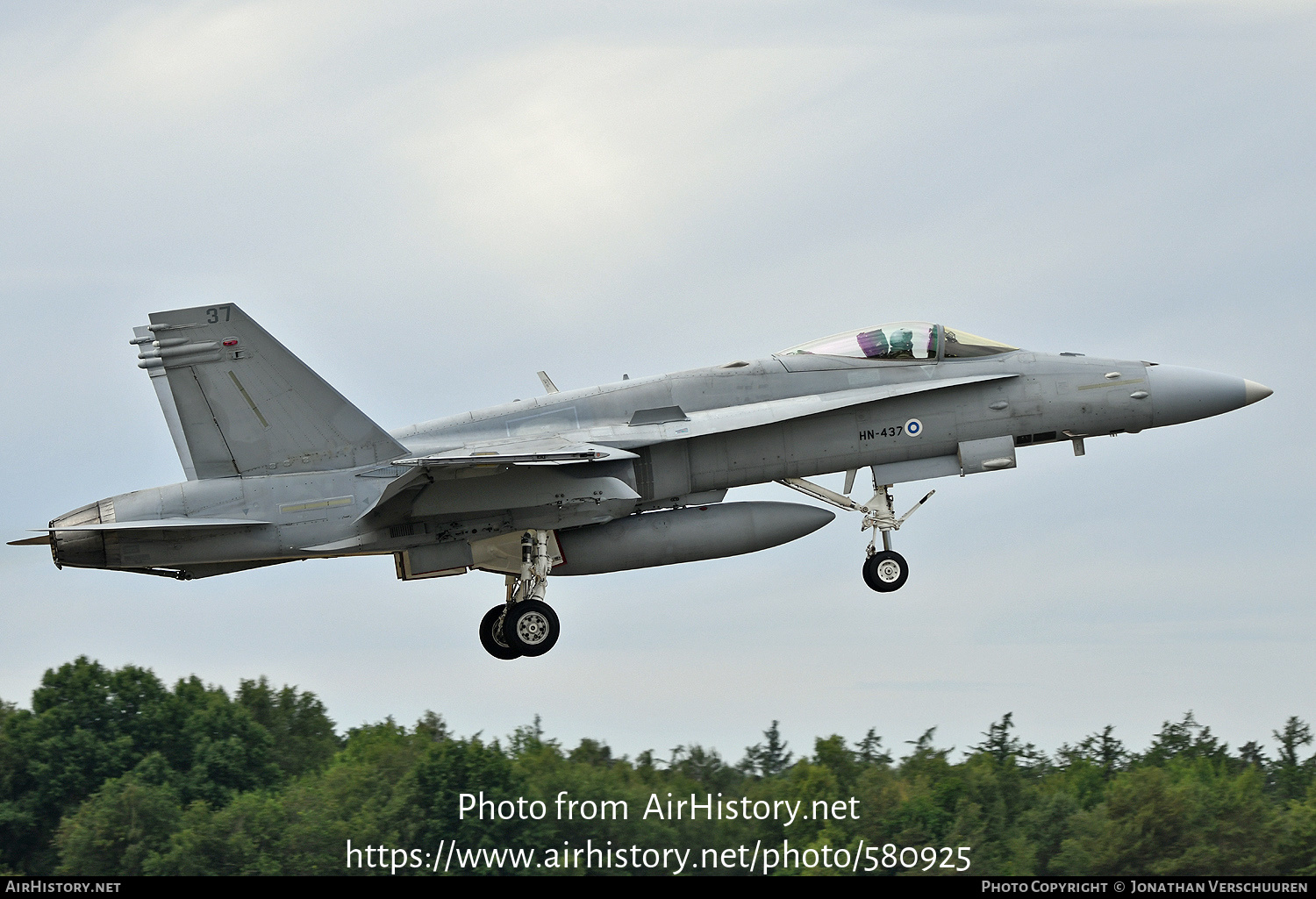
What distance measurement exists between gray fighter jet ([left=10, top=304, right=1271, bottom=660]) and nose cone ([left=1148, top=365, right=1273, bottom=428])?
0.03m

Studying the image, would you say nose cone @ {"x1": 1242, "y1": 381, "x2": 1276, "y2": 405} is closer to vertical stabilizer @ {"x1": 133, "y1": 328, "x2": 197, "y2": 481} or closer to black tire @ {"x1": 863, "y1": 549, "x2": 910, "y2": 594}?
black tire @ {"x1": 863, "y1": 549, "x2": 910, "y2": 594}

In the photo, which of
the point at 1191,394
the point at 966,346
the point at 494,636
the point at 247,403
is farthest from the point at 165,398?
the point at 1191,394

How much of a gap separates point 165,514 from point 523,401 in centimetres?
463

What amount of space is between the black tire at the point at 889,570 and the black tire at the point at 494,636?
479 centimetres

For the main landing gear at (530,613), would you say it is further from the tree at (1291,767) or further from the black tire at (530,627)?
the tree at (1291,767)

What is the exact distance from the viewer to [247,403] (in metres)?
18.4

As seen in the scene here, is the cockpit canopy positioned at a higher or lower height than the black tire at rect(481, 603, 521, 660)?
higher

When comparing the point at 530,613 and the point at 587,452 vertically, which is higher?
the point at 587,452

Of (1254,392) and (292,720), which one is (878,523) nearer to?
(1254,392)

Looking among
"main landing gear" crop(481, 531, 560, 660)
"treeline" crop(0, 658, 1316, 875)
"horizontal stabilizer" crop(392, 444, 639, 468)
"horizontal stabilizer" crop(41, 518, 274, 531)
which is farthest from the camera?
"treeline" crop(0, 658, 1316, 875)

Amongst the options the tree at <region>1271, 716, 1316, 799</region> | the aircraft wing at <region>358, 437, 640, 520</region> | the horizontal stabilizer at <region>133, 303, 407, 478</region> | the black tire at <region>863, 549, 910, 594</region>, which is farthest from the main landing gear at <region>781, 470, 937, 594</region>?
the tree at <region>1271, 716, 1316, 799</region>

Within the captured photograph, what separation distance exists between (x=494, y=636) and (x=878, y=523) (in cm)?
526

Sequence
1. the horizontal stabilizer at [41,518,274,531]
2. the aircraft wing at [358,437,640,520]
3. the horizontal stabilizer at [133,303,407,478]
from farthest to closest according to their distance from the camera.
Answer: the horizontal stabilizer at [133,303,407,478], the horizontal stabilizer at [41,518,274,531], the aircraft wing at [358,437,640,520]

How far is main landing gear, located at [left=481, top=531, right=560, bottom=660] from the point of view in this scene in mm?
19219
